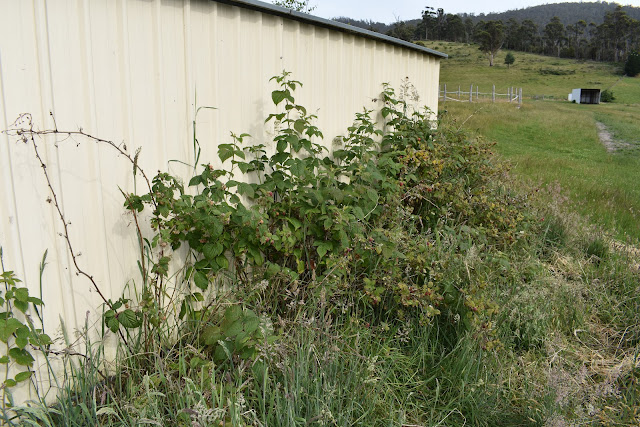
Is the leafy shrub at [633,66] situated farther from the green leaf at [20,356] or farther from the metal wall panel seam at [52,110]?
the green leaf at [20,356]

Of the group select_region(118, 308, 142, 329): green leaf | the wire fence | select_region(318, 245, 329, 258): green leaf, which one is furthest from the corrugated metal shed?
select_region(118, 308, 142, 329): green leaf

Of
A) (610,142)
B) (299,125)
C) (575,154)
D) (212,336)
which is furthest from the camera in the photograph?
(610,142)

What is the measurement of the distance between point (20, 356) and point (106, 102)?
4.67ft

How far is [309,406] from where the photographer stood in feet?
8.03

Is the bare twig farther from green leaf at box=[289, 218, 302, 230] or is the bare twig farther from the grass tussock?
green leaf at box=[289, 218, 302, 230]

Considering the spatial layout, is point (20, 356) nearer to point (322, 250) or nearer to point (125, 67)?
point (125, 67)

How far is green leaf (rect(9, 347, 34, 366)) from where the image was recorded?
240 centimetres

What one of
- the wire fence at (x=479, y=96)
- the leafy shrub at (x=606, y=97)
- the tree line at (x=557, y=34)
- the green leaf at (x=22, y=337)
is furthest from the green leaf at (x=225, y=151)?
the tree line at (x=557, y=34)

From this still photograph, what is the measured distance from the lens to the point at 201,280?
315 cm

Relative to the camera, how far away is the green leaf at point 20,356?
240 centimetres

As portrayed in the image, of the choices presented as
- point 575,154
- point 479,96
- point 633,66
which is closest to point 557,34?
point 633,66

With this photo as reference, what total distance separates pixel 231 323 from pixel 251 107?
1.79 metres

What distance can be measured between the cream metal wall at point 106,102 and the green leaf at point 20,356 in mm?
240

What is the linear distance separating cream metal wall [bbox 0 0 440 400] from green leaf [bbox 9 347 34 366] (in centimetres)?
24
